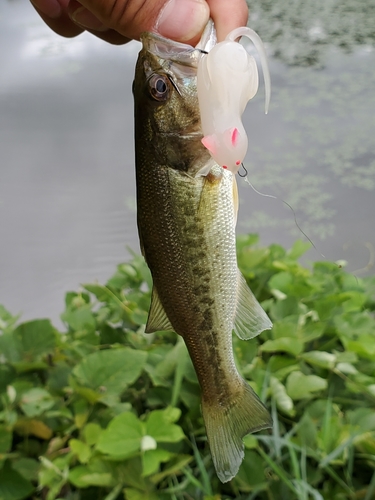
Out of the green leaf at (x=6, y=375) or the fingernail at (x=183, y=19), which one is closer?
the fingernail at (x=183, y=19)

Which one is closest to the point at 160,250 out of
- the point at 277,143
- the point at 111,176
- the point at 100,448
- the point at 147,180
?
the point at 147,180

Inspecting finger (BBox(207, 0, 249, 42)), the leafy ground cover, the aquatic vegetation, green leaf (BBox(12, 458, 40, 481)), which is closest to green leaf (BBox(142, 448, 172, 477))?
the leafy ground cover

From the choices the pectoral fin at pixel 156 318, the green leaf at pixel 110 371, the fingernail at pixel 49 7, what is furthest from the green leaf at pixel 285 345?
the fingernail at pixel 49 7

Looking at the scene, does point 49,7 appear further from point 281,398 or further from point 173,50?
point 281,398

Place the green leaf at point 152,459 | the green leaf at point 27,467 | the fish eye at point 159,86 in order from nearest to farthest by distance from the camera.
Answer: the fish eye at point 159,86 → the green leaf at point 152,459 → the green leaf at point 27,467

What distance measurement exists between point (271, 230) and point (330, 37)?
2.37 m

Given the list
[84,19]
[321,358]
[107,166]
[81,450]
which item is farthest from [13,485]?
[107,166]

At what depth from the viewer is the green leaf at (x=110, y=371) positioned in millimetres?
1089

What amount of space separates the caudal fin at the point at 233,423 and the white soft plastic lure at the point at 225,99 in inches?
14.6

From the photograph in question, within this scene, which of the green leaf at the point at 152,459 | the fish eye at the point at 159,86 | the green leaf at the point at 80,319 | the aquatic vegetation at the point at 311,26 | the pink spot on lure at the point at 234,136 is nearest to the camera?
the pink spot on lure at the point at 234,136

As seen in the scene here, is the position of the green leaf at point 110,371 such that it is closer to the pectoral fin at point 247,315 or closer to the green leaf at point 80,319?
the green leaf at point 80,319

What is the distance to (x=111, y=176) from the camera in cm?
260

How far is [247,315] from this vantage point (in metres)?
0.75

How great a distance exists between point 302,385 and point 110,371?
0.43 m
